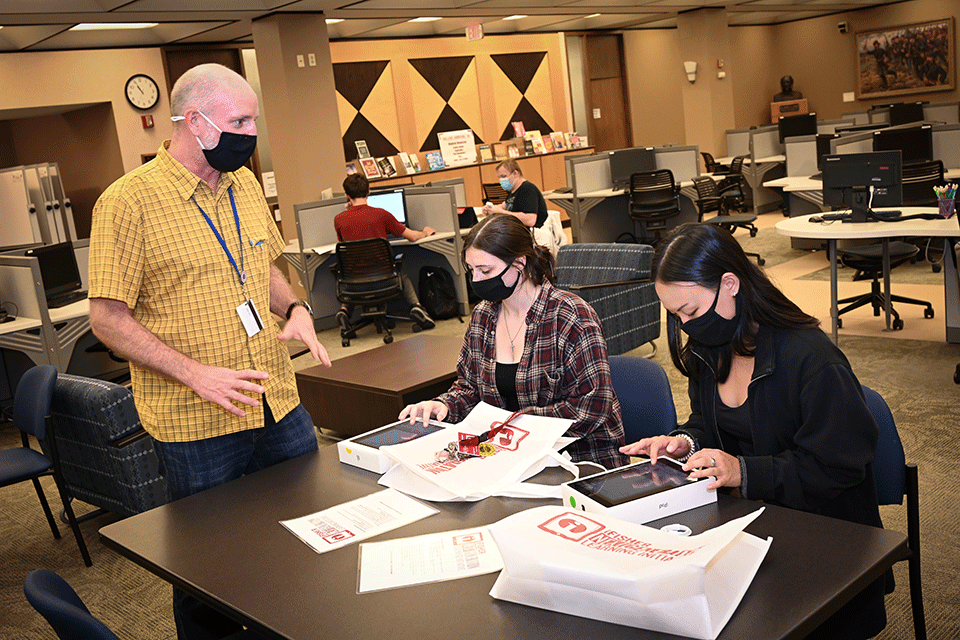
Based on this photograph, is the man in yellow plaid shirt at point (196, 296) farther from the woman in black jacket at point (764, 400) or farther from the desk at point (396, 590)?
the woman in black jacket at point (764, 400)

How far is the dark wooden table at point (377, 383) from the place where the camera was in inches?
159

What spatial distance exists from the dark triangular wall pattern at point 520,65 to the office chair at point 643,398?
1200 cm

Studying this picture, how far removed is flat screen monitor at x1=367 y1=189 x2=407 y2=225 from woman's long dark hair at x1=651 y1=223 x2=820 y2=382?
21.2ft

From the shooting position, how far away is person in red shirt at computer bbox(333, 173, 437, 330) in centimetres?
754

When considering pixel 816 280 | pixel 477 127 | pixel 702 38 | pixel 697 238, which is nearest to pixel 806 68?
pixel 702 38

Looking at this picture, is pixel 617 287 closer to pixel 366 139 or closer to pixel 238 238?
pixel 238 238

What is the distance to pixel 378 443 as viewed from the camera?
2.28m

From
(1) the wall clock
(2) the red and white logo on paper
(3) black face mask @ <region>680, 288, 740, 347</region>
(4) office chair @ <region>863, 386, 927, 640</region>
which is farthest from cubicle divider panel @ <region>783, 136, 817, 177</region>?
(2) the red and white logo on paper

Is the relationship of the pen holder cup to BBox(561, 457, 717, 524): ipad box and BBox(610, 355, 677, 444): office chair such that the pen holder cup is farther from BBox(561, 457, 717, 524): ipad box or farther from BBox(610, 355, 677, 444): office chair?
BBox(561, 457, 717, 524): ipad box

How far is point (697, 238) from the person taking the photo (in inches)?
77.7

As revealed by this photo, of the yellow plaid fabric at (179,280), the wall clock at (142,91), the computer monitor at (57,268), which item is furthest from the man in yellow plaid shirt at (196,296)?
the wall clock at (142,91)

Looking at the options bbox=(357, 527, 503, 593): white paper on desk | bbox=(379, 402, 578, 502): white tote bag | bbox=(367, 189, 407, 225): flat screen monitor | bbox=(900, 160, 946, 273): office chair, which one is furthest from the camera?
bbox=(367, 189, 407, 225): flat screen monitor

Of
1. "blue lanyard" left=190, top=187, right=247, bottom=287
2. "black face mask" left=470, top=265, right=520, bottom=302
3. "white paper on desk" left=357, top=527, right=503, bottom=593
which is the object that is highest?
"blue lanyard" left=190, top=187, right=247, bottom=287

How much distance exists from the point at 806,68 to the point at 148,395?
58.7ft
